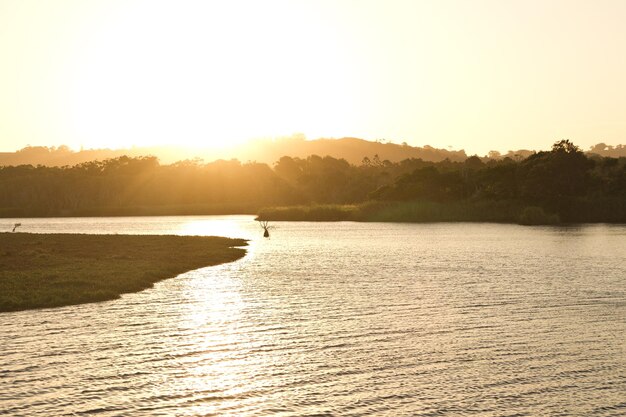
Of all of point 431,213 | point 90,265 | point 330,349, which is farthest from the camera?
point 431,213

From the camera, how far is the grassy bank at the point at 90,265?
39747 mm

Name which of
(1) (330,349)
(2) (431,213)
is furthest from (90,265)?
(2) (431,213)

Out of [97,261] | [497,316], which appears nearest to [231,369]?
[497,316]

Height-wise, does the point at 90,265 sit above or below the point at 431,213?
below

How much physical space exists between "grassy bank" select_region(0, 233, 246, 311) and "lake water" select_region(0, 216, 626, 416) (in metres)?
2.30

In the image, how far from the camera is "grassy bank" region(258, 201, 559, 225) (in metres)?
146

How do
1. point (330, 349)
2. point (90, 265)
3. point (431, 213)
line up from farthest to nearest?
point (431, 213)
point (90, 265)
point (330, 349)

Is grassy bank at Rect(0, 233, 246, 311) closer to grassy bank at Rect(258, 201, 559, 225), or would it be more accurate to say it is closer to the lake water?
the lake water

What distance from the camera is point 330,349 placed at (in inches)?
1051

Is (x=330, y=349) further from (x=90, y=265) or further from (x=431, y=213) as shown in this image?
(x=431, y=213)

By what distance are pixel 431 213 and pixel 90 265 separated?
108342 millimetres

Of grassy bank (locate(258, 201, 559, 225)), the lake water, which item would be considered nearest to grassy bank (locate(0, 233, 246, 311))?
the lake water

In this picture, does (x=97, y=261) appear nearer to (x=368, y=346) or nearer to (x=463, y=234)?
(x=368, y=346)

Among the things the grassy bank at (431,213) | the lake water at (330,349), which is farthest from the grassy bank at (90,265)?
the grassy bank at (431,213)
